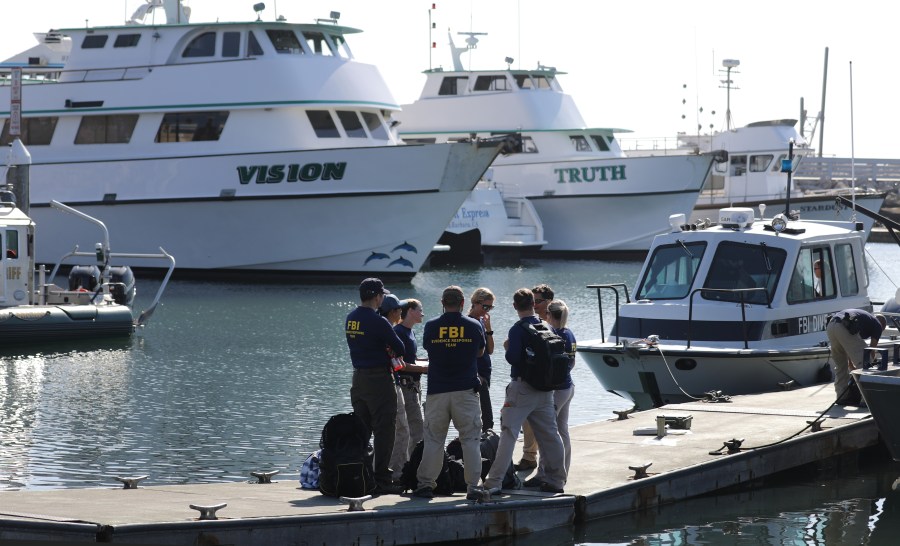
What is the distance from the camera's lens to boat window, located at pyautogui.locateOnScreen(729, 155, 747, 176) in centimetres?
4844

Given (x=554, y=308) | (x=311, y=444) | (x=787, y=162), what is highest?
(x=787, y=162)

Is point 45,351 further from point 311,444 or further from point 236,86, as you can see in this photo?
point 236,86

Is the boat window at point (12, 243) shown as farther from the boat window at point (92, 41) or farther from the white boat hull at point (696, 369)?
the boat window at point (92, 41)

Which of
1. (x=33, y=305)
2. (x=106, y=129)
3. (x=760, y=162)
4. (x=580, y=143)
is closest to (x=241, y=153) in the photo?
(x=106, y=129)

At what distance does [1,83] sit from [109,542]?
3181 cm

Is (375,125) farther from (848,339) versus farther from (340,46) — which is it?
(848,339)

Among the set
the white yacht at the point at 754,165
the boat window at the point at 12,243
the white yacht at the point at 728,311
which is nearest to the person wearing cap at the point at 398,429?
the white yacht at the point at 728,311

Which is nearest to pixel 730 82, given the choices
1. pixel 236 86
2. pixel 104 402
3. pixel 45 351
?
pixel 236 86

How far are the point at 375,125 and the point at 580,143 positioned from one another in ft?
45.7

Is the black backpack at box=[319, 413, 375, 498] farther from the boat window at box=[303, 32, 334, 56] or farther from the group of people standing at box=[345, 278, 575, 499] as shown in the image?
the boat window at box=[303, 32, 334, 56]

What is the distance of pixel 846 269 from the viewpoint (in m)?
15.5

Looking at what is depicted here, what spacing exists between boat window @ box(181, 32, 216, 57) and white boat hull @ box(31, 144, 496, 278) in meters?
2.71

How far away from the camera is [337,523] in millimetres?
8297

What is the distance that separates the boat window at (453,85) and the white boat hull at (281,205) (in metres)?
14.3
